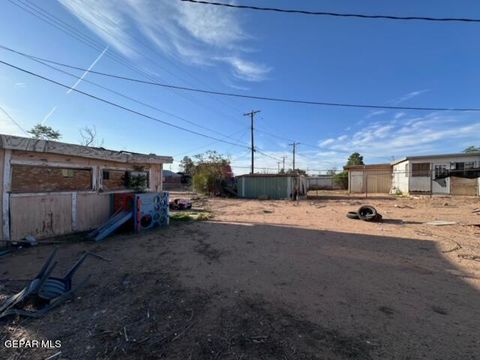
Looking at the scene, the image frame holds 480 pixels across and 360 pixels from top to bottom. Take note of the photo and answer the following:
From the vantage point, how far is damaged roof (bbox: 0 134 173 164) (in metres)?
6.09

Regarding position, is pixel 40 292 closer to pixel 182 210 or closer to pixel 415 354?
pixel 415 354

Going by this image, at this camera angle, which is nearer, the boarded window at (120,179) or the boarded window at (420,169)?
the boarded window at (120,179)

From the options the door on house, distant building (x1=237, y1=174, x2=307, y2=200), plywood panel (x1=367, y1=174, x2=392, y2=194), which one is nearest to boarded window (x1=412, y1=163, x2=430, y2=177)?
the door on house

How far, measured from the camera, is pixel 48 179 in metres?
7.15

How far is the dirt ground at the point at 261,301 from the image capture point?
258 cm

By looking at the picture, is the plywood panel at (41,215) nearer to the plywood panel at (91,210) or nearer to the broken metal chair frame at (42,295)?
the plywood panel at (91,210)

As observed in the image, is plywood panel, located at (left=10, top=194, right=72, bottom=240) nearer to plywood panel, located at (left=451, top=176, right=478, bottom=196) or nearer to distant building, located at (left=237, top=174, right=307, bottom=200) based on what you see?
distant building, located at (left=237, top=174, right=307, bottom=200)

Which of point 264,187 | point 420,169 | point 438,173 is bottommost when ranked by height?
point 264,187

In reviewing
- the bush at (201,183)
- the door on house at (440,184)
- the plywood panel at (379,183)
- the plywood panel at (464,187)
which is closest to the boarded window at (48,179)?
the bush at (201,183)

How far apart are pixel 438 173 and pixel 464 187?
235cm

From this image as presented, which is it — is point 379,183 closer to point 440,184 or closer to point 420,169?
point 420,169

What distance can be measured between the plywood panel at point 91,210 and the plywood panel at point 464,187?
25.4 meters

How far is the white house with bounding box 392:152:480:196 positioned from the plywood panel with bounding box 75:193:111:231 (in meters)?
22.3

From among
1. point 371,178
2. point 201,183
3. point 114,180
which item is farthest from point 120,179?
point 371,178
